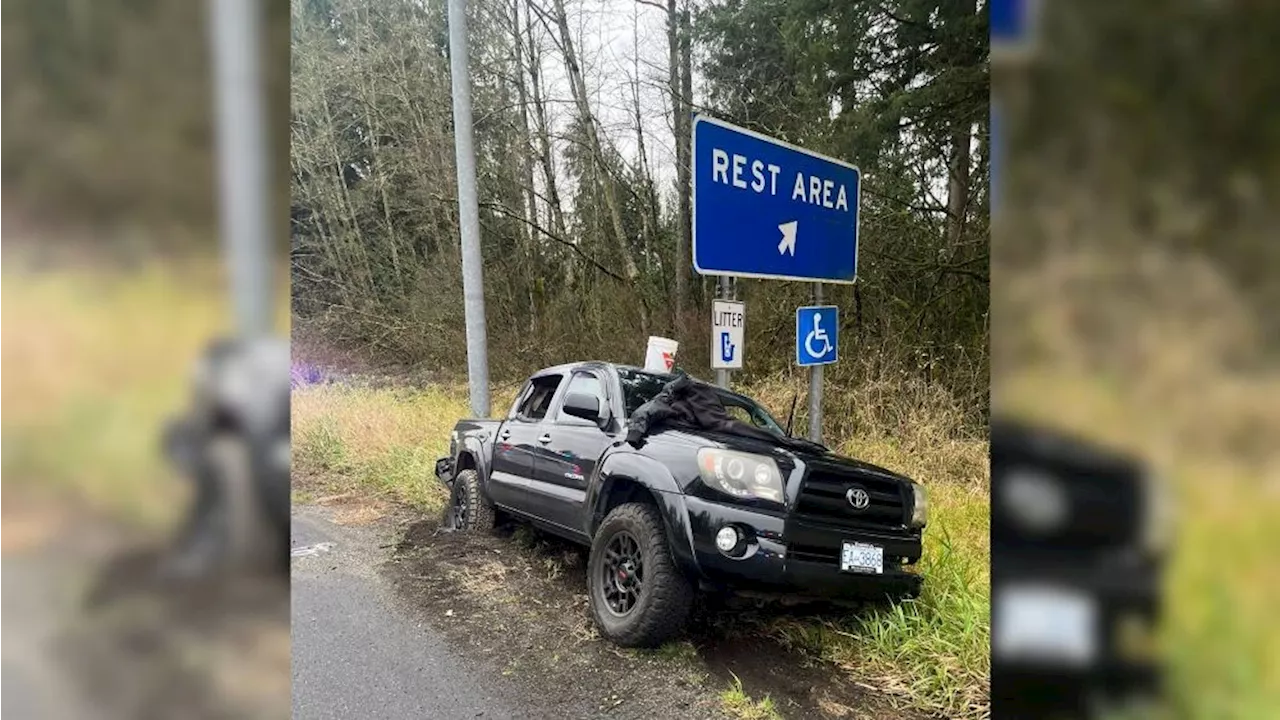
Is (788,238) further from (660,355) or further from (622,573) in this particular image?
(622,573)

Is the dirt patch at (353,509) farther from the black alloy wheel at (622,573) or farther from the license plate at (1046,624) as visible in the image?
the license plate at (1046,624)

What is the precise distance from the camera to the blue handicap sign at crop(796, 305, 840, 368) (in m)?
5.34

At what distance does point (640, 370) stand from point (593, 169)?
25.3 feet

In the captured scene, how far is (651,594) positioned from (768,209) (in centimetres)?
270

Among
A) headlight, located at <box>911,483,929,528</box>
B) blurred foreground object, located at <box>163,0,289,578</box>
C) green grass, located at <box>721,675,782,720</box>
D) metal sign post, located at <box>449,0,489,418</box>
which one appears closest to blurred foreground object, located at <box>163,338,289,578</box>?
blurred foreground object, located at <box>163,0,289,578</box>

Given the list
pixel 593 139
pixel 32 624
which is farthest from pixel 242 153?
pixel 593 139

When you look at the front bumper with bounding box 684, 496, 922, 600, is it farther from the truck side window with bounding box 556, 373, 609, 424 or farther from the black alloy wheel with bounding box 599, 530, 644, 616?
the truck side window with bounding box 556, 373, 609, 424

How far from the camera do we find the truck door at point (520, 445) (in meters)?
5.07

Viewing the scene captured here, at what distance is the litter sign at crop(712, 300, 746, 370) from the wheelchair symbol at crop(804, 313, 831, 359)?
62cm

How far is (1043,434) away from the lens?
31.1 inches

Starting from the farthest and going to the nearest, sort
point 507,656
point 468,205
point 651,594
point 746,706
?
1. point 468,205
2. point 507,656
3. point 651,594
4. point 746,706

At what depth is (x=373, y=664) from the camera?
12.4 ft

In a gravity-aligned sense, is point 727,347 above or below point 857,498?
above

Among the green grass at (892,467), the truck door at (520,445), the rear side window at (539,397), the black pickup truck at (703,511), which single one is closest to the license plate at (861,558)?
the black pickup truck at (703,511)
